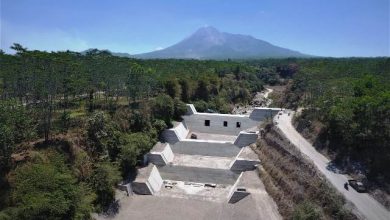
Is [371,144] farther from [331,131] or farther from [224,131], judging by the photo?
[224,131]

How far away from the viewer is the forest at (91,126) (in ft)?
80.7

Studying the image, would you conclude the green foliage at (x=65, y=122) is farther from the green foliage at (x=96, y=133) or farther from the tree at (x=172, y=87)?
the tree at (x=172, y=87)

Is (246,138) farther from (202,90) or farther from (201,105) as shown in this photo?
(202,90)

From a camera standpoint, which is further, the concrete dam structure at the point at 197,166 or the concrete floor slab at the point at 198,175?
the concrete floor slab at the point at 198,175

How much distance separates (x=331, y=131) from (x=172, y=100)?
68.2ft

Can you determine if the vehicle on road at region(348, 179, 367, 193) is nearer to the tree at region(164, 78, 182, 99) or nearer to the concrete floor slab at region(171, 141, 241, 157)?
the concrete floor slab at region(171, 141, 241, 157)

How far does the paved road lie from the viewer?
77.9 feet

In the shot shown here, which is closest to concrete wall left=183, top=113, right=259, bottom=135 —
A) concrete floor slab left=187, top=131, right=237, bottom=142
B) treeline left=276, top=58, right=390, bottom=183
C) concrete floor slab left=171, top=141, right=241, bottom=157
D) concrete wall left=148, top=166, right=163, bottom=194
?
concrete floor slab left=187, top=131, right=237, bottom=142

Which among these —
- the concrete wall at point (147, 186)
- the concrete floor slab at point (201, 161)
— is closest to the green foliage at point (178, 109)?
the concrete floor slab at point (201, 161)

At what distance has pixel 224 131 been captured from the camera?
4850cm

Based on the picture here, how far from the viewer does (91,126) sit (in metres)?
33.8

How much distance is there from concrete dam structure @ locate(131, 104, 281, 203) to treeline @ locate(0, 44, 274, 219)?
5.60 ft

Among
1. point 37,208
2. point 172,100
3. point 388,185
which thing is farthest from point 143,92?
point 388,185

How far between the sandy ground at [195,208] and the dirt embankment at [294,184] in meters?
1.04
